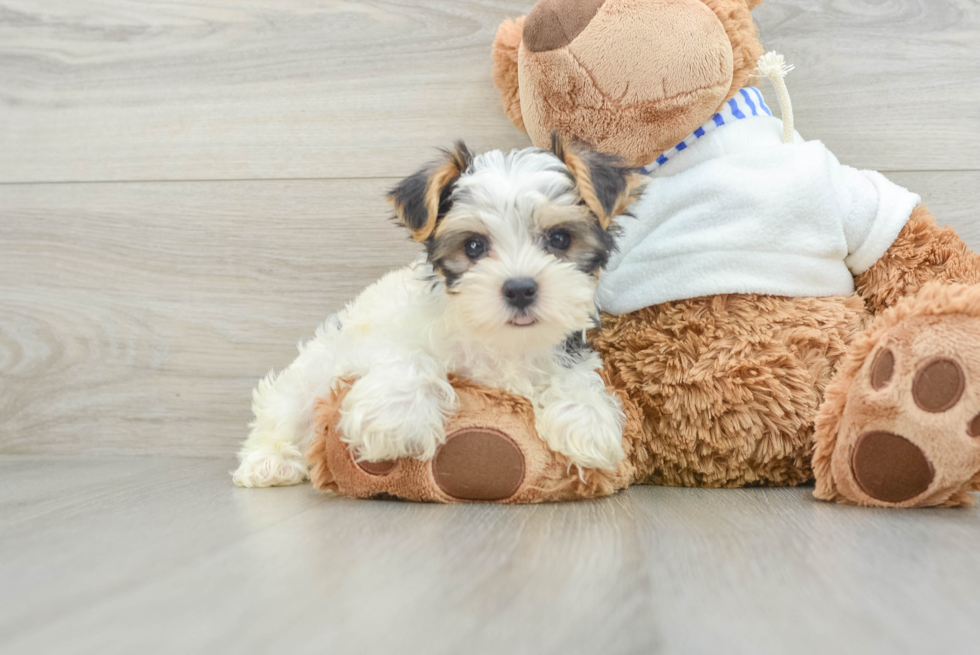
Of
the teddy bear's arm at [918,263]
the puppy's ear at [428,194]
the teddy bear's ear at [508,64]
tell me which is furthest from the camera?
the teddy bear's ear at [508,64]

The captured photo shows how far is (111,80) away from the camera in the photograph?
2053 millimetres

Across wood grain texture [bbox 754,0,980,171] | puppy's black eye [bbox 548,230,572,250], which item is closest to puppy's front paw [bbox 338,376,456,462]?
puppy's black eye [bbox 548,230,572,250]

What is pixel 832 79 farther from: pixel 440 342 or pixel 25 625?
pixel 25 625

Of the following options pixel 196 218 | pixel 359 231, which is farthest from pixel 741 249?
pixel 196 218

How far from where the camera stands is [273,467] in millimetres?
1584

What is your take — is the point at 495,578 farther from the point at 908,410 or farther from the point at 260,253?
the point at 260,253

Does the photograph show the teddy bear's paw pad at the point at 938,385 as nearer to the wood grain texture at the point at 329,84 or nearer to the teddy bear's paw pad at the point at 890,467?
the teddy bear's paw pad at the point at 890,467

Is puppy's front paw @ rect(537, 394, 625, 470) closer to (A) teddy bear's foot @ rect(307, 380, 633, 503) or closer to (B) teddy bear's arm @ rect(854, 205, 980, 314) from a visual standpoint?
(A) teddy bear's foot @ rect(307, 380, 633, 503)

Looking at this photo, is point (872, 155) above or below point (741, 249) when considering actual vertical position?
above

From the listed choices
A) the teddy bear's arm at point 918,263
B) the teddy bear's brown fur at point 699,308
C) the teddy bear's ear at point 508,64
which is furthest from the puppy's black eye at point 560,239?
the teddy bear's arm at point 918,263

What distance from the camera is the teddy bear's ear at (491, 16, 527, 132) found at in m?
1.56

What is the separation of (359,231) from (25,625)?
138 cm

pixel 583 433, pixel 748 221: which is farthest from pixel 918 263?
pixel 583 433

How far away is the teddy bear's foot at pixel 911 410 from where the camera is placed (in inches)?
41.8
